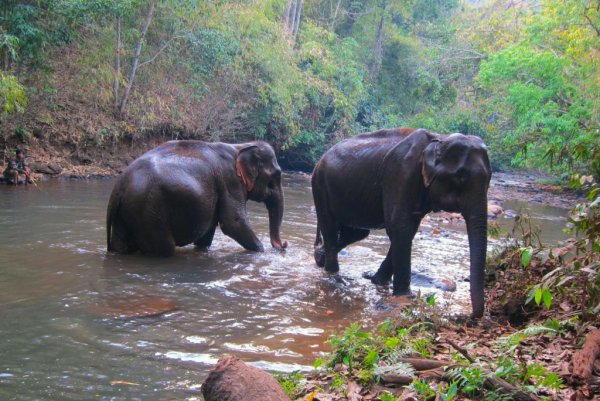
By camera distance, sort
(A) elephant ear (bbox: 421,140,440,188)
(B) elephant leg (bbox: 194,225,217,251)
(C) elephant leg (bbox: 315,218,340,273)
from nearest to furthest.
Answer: (A) elephant ear (bbox: 421,140,440,188) < (C) elephant leg (bbox: 315,218,340,273) < (B) elephant leg (bbox: 194,225,217,251)

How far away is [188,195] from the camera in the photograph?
7.70m

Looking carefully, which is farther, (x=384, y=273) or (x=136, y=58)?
(x=136, y=58)

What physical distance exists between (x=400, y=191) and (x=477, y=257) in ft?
4.19

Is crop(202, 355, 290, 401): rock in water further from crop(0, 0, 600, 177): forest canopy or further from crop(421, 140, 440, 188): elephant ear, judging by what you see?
crop(0, 0, 600, 177): forest canopy

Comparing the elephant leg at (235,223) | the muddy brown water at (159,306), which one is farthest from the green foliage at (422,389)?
the elephant leg at (235,223)

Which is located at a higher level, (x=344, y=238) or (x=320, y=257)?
(x=344, y=238)

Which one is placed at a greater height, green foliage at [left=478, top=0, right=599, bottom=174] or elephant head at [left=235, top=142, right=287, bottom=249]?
green foliage at [left=478, top=0, right=599, bottom=174]

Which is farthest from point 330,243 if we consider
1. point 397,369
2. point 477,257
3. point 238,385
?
point 238,385

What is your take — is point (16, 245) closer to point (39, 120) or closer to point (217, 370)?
point (217, 370)

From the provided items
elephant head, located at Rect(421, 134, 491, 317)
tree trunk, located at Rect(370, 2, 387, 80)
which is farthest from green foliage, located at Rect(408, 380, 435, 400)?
tree trunk, located at Rect(370, 2, 387, 80)

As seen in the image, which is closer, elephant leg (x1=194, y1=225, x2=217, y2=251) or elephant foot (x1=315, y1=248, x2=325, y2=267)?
elephant foot (x1=315, y1=248, x2=325, y2=267)

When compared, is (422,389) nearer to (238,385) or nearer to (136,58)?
(238,385)

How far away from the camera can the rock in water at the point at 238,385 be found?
2.94 meters

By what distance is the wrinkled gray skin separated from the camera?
7.50 meters
